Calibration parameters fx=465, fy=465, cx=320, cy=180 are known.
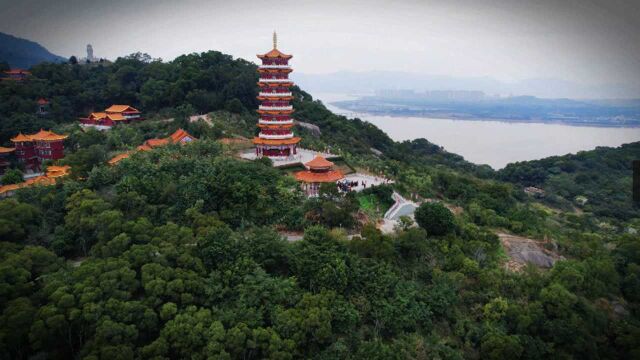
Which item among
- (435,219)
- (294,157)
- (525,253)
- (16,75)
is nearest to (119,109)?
(16,75)

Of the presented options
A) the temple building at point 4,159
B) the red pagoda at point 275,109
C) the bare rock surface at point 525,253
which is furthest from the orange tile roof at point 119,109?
the bare rock surface at point 525,253

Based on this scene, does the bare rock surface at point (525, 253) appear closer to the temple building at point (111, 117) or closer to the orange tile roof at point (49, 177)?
the orange tile roof at point (49, 177)

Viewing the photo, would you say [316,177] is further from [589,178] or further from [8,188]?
[589,178]

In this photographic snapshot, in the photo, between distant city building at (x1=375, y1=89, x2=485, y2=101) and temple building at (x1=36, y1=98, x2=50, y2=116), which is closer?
temple building at (x1=36, y1=98, x2=50, y2=116)

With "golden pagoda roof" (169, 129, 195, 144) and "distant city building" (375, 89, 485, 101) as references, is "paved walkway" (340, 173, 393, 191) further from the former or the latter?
"distant city building" (375, 89, 485, 101)

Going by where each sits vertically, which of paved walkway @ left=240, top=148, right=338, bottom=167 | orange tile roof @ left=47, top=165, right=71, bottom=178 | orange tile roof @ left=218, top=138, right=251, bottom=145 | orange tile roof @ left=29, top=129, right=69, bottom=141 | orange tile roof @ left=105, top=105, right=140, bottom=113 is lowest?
orange tile roof @ left=47, top=165, right=71, bottom=178

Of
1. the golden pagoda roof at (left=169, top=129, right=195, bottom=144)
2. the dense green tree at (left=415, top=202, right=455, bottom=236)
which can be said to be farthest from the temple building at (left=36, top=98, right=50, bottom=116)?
the dense green tree at (left=415, top=202, right=455, bottom=236)
